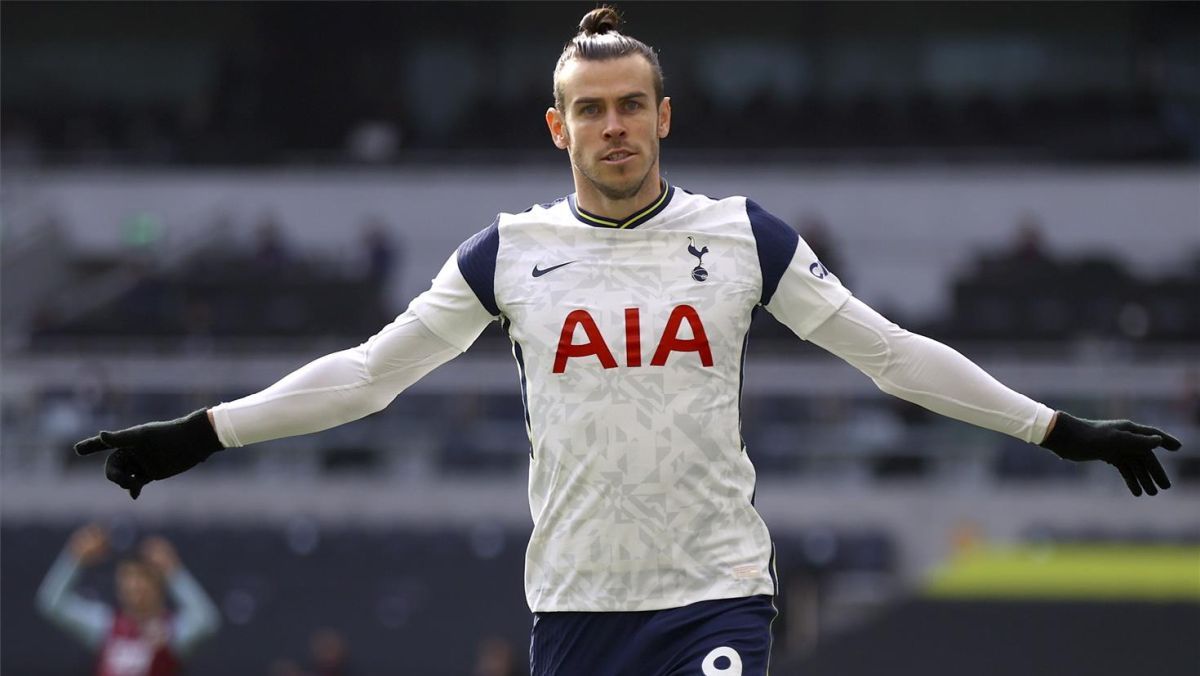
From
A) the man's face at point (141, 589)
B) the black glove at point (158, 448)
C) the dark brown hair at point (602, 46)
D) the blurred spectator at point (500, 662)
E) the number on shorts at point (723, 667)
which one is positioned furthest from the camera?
the blurred spectator at point (500, 662)

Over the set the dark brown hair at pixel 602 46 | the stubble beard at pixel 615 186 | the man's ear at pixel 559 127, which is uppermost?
the dark brown hair at pixel 602 46

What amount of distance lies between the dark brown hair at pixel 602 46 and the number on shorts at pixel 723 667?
4.57ft

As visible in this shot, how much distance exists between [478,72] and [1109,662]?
17882 millimetres

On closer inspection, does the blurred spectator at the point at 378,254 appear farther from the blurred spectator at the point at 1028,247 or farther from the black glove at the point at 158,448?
the black glove at the point at 158,448

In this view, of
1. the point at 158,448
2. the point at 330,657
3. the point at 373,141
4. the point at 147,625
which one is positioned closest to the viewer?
the point at 158,448

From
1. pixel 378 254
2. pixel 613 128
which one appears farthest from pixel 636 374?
pixel 378 254

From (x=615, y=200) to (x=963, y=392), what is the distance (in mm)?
1020

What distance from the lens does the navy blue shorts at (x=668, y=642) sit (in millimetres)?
4371

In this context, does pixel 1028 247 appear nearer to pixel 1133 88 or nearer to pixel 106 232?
pixel 1133 88

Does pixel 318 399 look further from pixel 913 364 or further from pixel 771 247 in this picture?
pixel 913 364

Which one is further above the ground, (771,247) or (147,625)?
(771,247)

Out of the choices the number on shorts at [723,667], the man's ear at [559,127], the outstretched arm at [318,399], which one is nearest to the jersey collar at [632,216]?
the man's ear at [559,127]

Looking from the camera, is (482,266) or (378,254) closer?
(482,266)

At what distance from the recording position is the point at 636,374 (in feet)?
14.6
